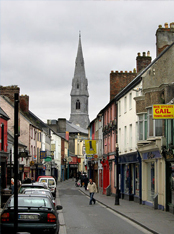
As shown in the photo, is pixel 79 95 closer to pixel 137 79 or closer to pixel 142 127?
pixel 137 79

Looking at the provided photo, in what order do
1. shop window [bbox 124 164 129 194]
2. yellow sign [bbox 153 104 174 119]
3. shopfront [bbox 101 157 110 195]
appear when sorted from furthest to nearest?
shopfront [bbox 101 157 110 195] < shop window [bbox 124 164 129 194] < yellow sign [bbox 153 104 174 119]

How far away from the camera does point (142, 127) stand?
97.2 feet

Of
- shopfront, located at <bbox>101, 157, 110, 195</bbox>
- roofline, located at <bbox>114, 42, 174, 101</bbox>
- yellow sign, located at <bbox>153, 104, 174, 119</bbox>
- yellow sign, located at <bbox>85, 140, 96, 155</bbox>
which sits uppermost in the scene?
roofline, located at <bbox>114, 42, 174, 101</bbox>

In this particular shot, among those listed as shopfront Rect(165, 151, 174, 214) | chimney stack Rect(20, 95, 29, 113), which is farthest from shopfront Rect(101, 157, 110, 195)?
shopfront Rect(165, 151, 174, 214)

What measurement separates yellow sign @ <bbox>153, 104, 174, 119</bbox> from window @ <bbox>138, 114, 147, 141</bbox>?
696 cm

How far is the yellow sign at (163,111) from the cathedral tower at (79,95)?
5981 inches

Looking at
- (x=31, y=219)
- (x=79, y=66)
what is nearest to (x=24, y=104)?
(x=31, y=219)

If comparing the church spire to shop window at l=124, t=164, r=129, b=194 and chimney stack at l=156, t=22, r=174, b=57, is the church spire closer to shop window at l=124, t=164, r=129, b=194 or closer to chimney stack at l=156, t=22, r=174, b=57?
shop window at l=124, t=164, r=129, b=194

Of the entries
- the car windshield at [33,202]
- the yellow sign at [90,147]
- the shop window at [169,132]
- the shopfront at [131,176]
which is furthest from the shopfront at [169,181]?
the yellow sign at [90,147]

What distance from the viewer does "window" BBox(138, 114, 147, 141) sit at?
29.0 metres

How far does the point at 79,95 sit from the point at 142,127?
487 feet

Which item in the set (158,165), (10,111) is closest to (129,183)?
(158,165)

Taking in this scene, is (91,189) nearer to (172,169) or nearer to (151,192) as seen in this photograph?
(151,192)

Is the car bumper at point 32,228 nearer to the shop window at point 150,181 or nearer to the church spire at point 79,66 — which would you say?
the shop window at point 150,181
